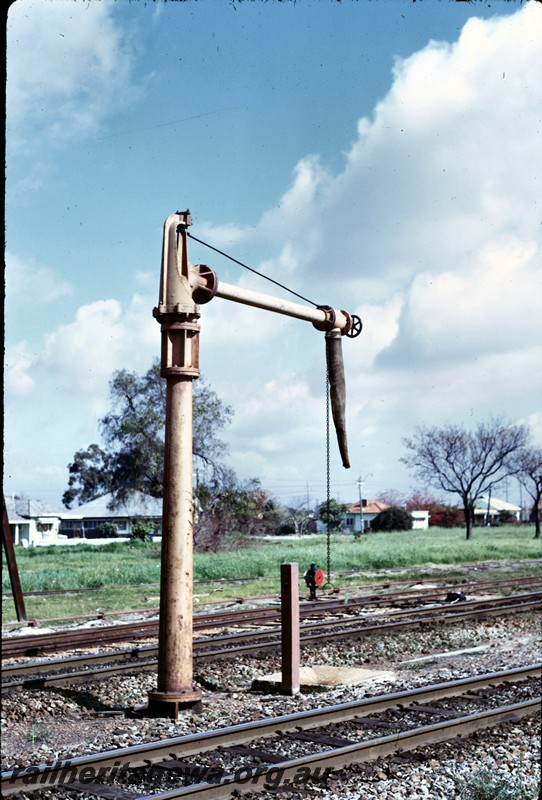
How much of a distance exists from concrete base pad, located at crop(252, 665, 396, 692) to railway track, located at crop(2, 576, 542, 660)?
3.57 meters

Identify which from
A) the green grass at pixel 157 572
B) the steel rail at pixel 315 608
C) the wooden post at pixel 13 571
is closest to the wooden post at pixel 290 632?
the steel rail at pixel 315 608

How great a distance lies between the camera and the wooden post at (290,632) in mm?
8695

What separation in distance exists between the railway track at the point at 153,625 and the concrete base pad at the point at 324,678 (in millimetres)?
3565

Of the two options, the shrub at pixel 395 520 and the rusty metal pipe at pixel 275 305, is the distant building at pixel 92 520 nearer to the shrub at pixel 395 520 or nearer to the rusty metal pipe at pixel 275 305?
the shrub at pixel 395 520

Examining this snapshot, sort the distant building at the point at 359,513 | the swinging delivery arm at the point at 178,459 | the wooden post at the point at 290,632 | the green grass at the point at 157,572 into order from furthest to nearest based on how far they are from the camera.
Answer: the distant building at the point at 359,513 < the green grass at the point at 157,572 < the wooden post at the point at 290,632 < the swinging delivery arm at the point at 178,459

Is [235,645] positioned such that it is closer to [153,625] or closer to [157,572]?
[153,625]

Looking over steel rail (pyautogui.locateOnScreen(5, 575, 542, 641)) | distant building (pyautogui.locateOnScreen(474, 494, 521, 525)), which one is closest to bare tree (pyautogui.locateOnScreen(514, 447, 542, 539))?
distant building (pyautogui.locateOnScreen(474, 494, 521, 525))

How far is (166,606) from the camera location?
7.68 meters

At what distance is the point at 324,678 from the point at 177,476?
10.4 feet

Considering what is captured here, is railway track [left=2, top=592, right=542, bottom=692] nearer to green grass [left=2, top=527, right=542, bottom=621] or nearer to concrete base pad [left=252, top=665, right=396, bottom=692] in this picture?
concrete base pad [left=252, top=665, right=396, bottom=692]

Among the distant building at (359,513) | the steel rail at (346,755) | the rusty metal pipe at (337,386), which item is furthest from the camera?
the distant building at (359,513)

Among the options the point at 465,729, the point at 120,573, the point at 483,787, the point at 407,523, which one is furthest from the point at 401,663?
the point at 407,523

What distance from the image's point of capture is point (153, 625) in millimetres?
14180

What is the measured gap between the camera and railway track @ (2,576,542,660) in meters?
12.0
